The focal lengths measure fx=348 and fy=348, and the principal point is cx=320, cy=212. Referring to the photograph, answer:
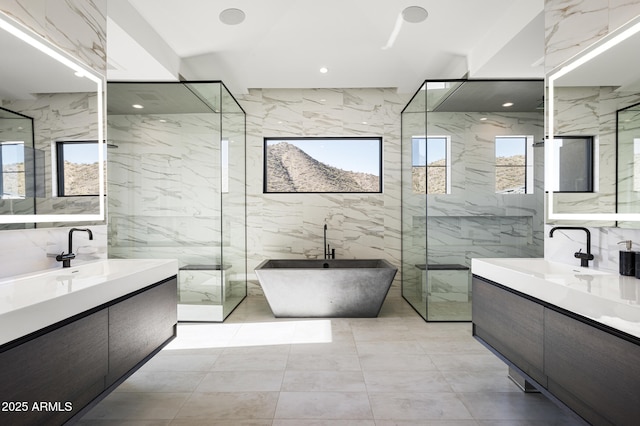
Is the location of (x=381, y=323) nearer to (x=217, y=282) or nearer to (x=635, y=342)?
(x=217, y=282)

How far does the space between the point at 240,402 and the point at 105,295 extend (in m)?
1.22

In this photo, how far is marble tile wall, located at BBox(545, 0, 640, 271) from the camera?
193 centimetres

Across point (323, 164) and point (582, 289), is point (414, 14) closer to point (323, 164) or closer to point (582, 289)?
point (323, 164)

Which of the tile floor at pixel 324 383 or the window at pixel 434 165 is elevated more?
the window at pixel 434 165

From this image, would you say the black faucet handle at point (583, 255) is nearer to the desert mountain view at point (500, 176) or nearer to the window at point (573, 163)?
the window at point (573, 163)

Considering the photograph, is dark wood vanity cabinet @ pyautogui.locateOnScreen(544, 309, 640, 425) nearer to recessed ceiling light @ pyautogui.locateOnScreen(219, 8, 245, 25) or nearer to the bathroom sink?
the bathroom sink

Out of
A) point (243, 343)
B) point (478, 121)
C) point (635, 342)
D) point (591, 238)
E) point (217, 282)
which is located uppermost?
point (478, 121)

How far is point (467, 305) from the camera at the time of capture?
4.01 metres

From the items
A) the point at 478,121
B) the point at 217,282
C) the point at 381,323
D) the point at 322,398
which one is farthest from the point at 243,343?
the point at 478,121

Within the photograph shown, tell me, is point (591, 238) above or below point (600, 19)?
below

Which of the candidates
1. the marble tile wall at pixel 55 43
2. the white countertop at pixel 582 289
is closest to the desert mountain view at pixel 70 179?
the marble tile wall at pixel 55 43

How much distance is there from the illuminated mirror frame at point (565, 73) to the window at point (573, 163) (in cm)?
5

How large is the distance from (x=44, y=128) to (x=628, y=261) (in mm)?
3399

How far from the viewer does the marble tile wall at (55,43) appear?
1.89m
